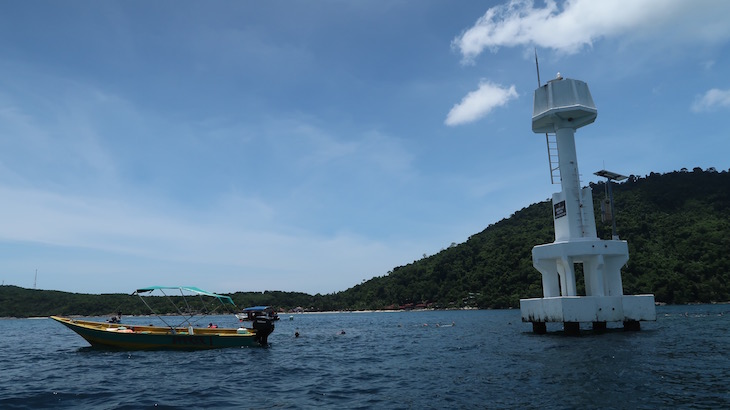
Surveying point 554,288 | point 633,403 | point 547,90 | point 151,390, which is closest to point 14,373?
point 151,390

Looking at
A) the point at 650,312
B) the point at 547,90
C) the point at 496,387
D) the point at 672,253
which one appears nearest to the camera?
the point at 496,387

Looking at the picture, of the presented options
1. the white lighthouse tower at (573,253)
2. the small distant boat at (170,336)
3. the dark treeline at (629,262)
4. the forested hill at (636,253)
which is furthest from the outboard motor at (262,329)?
the dark treeline at (629,262)

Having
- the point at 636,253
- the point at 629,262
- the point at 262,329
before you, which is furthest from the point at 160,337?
the point at 636,253

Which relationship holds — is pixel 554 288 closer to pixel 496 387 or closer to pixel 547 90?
pixel 547 90

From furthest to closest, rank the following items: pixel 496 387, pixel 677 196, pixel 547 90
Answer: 1. pixel 677 196
2. pixel 547 90
3. pixel 496 387

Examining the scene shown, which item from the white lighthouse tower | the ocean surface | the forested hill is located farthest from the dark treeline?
the ocean surface

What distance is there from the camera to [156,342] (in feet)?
119

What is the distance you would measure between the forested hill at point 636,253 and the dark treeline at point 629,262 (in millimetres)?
226

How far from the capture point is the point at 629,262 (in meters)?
114

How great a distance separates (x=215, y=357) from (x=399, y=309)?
14627cm

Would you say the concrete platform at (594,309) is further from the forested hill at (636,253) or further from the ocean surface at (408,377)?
the forested hill at (636,253)

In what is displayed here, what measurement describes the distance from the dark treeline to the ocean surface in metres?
85.8

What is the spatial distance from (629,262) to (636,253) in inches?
196

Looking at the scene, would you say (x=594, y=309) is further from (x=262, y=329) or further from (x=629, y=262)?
(x=629, y=262)
